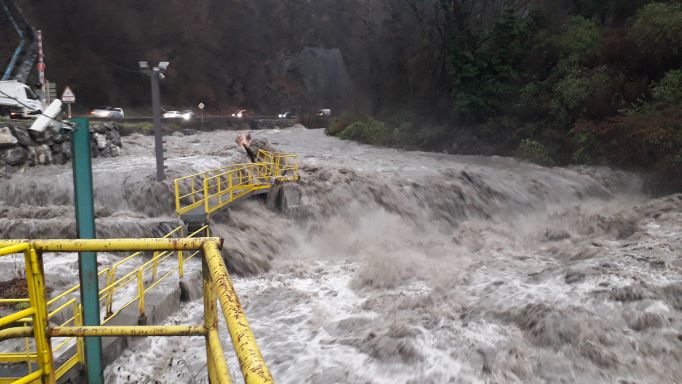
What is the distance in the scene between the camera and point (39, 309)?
265 centimetres

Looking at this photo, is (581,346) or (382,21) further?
(382,21)

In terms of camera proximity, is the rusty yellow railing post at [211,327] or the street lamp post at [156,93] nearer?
the rusty yellow railing post at [211,327]

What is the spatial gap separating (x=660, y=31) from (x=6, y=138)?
25.2 meters

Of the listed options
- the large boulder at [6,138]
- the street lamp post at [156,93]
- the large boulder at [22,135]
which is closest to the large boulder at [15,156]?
the large boulder at [6,138]

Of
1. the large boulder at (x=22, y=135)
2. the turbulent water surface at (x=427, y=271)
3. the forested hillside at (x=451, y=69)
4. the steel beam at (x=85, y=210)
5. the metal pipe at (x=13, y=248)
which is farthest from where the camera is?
the forested hillside at (x=451, y=69)

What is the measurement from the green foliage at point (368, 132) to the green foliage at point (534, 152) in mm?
9368

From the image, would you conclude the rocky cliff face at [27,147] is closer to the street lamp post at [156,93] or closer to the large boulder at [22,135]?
the large boulder at [22,135]

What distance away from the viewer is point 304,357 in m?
6.72

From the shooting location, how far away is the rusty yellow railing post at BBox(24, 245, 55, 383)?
8.47ft

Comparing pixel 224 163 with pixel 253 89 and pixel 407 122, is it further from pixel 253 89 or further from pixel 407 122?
pixel 253 89

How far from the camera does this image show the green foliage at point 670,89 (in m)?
19.4

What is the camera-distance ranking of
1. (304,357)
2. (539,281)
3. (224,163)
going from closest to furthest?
1. (304,357)
2. (539,281)
3. (224,163)

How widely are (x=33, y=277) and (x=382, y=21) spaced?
4045 cm

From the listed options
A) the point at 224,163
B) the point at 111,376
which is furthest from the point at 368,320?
the point at 224,163
